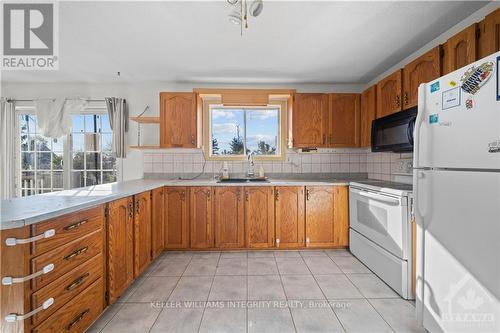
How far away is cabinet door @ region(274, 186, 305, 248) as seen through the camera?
285cm

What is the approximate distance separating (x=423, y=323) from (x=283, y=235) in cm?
158

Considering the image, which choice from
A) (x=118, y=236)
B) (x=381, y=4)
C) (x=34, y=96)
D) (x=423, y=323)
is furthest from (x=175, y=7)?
(x=34, y=96)

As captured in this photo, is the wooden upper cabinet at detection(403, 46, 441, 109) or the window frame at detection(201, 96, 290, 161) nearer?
the wooden upper cabinet at detection(403, 46, 441, 109)

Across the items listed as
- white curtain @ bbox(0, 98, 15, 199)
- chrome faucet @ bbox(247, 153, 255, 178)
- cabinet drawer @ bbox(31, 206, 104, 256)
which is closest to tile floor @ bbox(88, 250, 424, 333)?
cabinet drawer @ bbox(31, 206, 104, 256)

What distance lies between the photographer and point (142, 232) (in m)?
2.18

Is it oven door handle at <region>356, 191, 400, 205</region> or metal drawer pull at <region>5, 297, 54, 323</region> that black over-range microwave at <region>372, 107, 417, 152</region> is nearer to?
oven door handle at <region>356, 191, 400, 205</region>

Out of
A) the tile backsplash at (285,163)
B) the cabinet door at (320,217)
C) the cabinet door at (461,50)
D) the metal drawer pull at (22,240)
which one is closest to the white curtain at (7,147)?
the tile backsplash at (285,163)

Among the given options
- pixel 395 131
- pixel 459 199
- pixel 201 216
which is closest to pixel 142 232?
pixel 201 216

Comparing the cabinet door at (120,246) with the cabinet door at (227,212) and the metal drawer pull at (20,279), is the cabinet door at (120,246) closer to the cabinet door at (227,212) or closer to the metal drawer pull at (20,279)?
the metal drawer pull at (20,279)

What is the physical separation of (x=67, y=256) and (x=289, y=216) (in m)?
2.17

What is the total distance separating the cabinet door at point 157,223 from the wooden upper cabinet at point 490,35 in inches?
113

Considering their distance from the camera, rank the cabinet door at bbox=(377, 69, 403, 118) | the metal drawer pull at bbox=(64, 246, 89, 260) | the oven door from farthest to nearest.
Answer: the cabinet door at bbox=(377, 69, 403, 118) < the oven door < the metal drawer pull at bbox=(64, 246, 89, 260)

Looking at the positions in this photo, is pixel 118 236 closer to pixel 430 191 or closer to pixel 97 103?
pixel 430 191

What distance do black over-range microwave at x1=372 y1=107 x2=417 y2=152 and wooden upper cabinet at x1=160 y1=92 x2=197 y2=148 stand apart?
2.20 m
